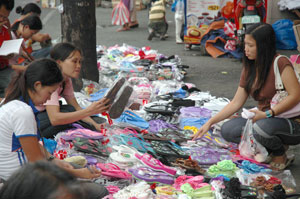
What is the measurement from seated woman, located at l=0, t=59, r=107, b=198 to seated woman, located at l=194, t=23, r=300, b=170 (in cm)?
181

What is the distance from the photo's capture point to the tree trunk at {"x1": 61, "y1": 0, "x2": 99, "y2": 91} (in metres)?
6.27

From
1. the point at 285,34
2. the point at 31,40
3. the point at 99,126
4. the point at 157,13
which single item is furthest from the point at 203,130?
the point at 157,13

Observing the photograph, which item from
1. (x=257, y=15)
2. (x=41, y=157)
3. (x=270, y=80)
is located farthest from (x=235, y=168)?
(x=257, y=15)

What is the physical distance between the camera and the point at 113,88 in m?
4.19

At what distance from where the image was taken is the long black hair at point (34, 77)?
111 inches

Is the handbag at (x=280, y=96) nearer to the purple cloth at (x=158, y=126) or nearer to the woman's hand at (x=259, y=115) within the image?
the woman's hand at (x=259, y=115)

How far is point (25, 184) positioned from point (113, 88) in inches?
113

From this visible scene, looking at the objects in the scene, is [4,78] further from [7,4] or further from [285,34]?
[285,34]

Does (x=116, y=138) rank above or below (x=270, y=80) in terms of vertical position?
below

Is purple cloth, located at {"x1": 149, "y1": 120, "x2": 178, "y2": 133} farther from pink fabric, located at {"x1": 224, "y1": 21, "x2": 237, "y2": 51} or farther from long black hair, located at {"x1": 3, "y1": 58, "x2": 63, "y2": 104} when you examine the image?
pink fabric, located at {"x1": 224, "y1": 21, "x2": 237, "y2": 51}

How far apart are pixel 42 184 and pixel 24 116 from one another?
1.48m

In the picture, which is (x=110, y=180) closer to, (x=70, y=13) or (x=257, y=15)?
(x=70, y=13)

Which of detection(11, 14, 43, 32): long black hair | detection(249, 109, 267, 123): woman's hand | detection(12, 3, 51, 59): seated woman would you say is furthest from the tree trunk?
detection(249, 109, 267, 123): woman's hand

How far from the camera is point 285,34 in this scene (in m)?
9.38
